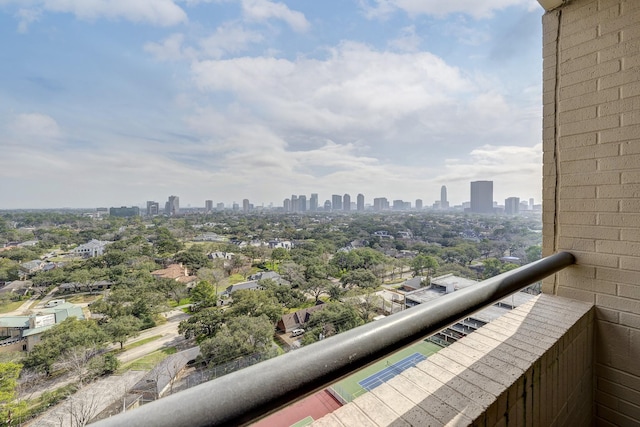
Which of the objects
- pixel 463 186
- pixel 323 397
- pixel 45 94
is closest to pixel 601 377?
pixel 323 397

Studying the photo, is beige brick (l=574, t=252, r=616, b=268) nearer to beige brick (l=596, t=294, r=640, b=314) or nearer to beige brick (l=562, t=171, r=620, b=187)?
beige brick (l=596, t=294, r=640, b=314)

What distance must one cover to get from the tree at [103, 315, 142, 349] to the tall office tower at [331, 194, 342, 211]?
344 inches

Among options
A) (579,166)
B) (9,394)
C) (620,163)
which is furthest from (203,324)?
(620,163)

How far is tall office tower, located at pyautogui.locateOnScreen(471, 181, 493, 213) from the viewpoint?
4.51m

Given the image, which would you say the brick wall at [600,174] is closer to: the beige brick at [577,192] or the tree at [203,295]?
the beige brick at [577,192]

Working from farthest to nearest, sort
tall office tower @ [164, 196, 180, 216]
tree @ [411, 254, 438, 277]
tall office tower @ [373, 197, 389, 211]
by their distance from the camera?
tall office tower @ [373, 197, 389, 211] → tall office tower @ [164, 196, 180, 216] → tree @ [411, 254, 438, 277]

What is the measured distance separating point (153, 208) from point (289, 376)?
307 inches

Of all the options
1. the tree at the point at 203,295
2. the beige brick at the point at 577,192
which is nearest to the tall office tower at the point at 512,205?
the beige brick at the point at 577,192

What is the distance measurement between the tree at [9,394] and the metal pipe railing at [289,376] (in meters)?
1.70

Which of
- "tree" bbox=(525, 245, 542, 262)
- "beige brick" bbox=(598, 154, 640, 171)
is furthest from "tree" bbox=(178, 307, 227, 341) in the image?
"beige brick" bbox=(598, 154, 640, 171)

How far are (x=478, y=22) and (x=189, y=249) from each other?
16.5 feet

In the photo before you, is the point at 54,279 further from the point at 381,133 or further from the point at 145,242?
the point at 381,133

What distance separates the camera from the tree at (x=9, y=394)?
1.29m

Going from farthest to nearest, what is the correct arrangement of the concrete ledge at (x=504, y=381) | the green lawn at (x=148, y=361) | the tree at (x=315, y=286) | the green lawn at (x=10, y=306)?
the tree at (x=315, y=286) → the green lawn at (x=10, y=306) → the green lawn at (x=148, y=361) → the concrete ledge at (x=504, y=381)
